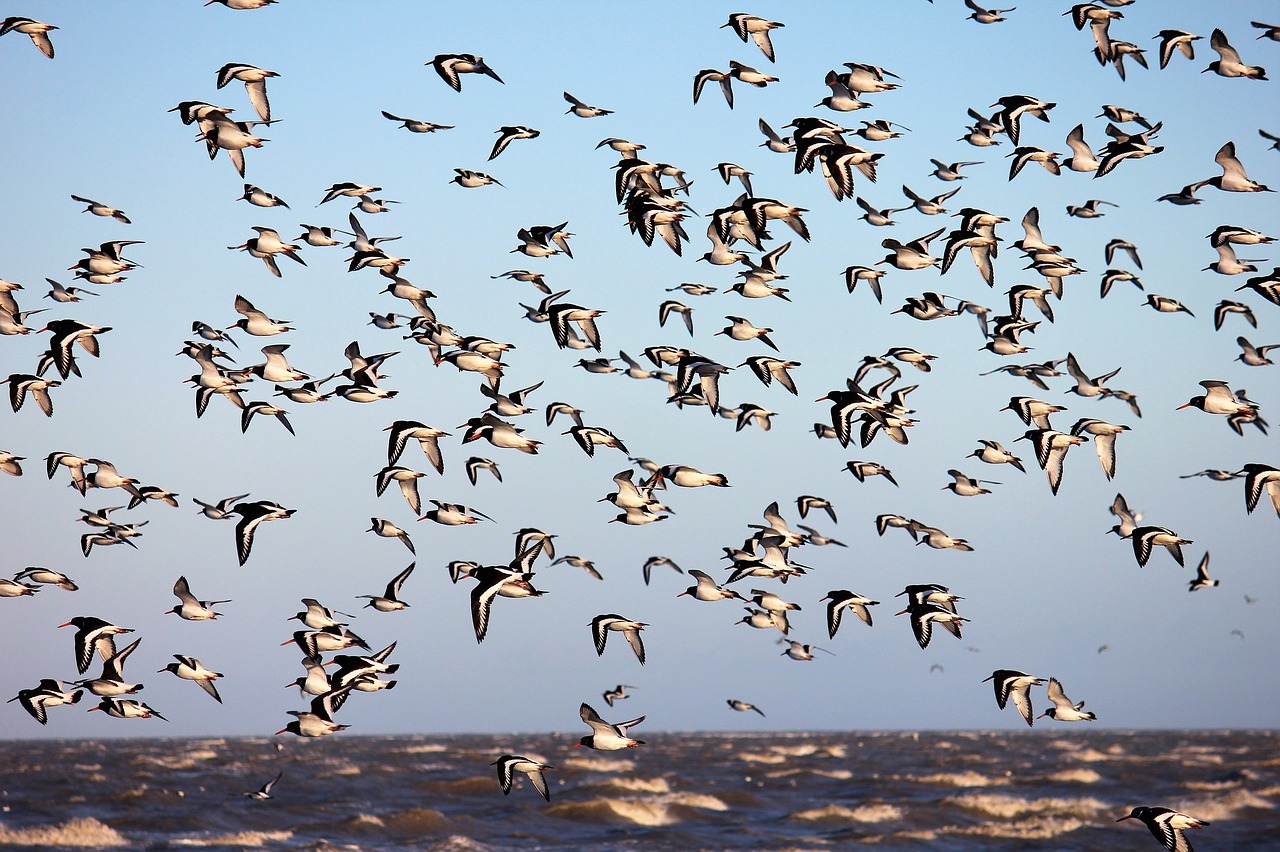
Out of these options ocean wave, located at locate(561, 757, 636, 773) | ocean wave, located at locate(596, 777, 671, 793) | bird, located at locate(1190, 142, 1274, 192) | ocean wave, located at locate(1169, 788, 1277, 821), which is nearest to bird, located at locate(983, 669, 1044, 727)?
bird, located at locate(1190, 142, 1274, 192)

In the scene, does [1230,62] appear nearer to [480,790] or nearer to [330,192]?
[330,192]

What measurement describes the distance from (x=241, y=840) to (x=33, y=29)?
2638cm

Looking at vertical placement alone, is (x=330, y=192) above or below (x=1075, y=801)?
above

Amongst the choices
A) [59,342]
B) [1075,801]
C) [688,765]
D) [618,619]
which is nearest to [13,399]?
[59,342]

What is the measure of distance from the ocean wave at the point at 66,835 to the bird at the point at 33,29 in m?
25.3

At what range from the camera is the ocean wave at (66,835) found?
3919 cm

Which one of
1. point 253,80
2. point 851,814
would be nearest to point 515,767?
point 253,80

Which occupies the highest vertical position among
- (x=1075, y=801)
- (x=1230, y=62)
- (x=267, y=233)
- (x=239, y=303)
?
(x=1230, y=62)

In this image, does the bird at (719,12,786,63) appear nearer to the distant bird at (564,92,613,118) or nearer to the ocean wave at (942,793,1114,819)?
the distant bird at (564,92,613,118)

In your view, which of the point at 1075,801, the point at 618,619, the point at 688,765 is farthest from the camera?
the point at 688,765

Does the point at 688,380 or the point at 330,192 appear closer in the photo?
the point at 688,380

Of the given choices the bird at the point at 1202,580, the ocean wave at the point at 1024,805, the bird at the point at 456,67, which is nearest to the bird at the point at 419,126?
the bird at the point at 456,67

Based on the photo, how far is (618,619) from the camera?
80.3 ft

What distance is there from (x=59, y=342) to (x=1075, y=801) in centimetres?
4462
